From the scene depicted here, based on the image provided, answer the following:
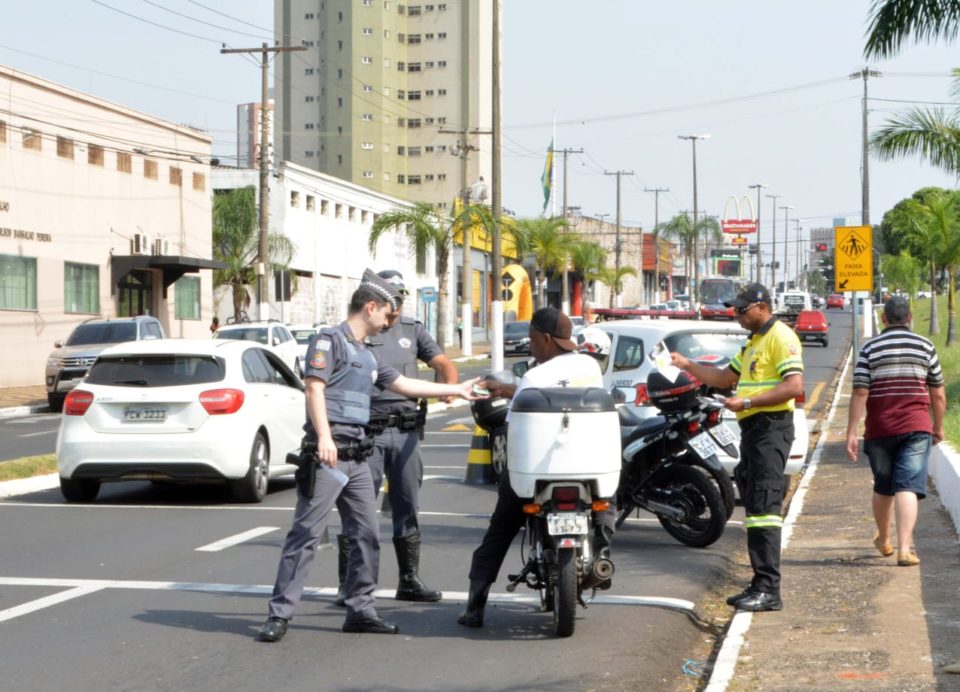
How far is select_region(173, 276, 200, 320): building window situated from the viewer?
1917 inches

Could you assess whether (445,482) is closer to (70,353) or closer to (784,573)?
(784,573)

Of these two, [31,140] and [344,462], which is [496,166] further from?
[344,462]

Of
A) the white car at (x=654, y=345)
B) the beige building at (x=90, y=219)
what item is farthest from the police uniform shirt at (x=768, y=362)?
the beige building at (x=90, y=219)

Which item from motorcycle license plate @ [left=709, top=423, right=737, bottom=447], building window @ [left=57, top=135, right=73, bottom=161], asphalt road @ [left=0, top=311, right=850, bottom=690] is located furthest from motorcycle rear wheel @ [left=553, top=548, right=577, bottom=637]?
building window @ [left=57, top=135, right=73, bottom=161]

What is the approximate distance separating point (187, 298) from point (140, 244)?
4.19m

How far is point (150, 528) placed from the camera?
12047 mm

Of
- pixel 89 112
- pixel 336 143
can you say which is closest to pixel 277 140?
pixel 336 143

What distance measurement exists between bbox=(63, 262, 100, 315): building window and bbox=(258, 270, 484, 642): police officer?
116 ft

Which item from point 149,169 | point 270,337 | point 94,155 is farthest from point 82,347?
point 149,169

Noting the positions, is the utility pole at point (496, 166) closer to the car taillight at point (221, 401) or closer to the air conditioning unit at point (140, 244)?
the air conditioning unit at point (140, 244)

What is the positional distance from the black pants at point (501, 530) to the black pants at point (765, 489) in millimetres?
1018

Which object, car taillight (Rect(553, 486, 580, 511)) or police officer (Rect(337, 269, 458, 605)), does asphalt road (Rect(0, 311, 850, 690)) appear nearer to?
police officer (Rect(337, 269, 458, 605))

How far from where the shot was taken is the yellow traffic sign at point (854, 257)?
70.3 ft

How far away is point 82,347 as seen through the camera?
31250 millimetres
